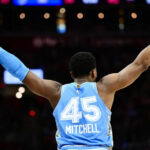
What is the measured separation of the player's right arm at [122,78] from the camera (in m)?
2.62

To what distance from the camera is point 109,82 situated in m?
2.65

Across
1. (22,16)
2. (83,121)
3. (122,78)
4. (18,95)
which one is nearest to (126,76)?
(122,78)

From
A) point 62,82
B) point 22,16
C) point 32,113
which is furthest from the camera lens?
point 32,113

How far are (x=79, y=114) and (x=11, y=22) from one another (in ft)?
16.2

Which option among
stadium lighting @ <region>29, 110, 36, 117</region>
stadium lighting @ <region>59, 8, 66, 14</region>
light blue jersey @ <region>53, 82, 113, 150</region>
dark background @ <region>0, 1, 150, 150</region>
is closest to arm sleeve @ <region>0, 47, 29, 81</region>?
light blue jersey @ <region>53, 82, 113, 150</region>

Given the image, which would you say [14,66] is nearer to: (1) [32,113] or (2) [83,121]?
(2) [83,121]

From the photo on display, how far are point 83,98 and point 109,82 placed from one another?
0.19 metres

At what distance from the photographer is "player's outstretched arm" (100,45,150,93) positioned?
2617 mm

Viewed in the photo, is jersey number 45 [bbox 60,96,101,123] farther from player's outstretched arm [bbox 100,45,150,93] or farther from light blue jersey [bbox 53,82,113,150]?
player's outstretched arm [bbox 100,45,150,93]

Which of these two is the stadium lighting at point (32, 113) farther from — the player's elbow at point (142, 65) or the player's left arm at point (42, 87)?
the player's elbow at point (142, 65)

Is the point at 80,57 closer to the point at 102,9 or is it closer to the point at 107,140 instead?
the point at 107,140

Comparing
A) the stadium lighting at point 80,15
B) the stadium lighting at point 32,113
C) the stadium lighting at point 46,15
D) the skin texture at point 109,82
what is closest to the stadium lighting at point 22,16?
the stadium lighting at point 46,15

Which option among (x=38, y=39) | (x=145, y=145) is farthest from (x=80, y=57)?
(x=145, y=145)

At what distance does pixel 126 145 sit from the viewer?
33.2 feet
